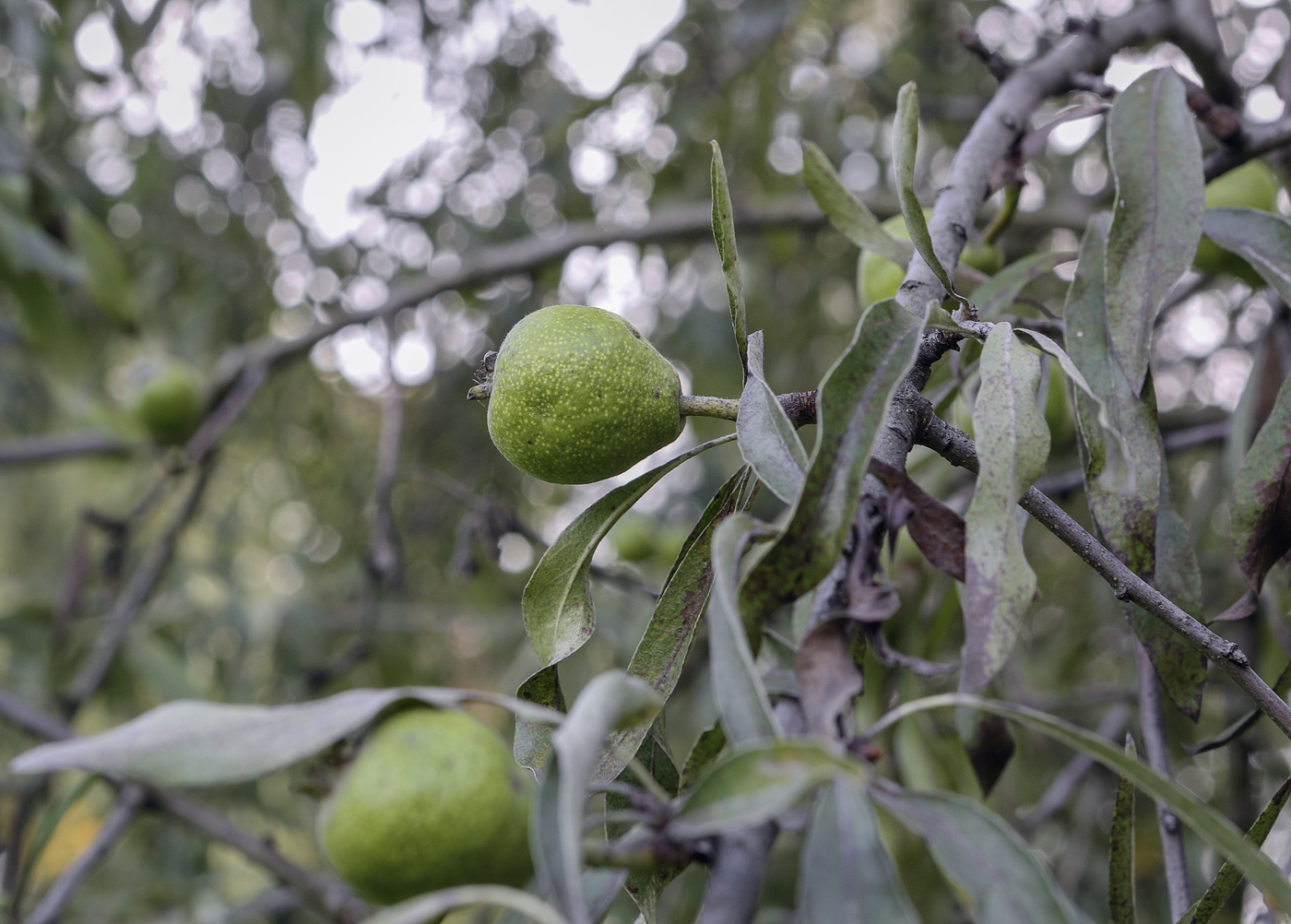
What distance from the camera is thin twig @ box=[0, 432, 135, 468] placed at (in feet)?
7.23

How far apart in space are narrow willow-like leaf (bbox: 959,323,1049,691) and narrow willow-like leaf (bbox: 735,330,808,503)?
0.33ft

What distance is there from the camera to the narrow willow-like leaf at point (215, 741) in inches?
18.8

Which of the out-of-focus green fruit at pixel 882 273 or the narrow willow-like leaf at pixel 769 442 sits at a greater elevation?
the narrow willow-like leaf at pixel 769 442

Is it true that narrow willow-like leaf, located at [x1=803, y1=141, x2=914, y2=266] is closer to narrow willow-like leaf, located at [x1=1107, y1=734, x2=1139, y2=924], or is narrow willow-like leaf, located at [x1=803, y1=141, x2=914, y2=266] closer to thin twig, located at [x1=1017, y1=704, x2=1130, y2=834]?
narrow willow-like leaf, located at [x1=1107, y1=734, x2=1139, y2=924]

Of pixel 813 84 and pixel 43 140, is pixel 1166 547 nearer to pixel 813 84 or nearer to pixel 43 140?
pixel 813 84

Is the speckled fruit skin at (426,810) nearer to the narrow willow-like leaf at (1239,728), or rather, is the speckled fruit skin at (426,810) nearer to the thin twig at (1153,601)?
the thin twig at (1153,601)

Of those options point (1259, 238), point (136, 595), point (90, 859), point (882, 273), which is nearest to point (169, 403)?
point (136, 595)

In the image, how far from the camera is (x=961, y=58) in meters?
2.88

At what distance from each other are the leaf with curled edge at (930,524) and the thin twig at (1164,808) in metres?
0.28

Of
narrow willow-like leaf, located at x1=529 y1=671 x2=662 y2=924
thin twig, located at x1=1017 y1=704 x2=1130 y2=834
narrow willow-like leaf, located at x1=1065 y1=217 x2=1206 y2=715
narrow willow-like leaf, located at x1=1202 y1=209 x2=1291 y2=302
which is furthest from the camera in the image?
thin twig, located at x1=1017 y1=704 x2=1130 y2=834

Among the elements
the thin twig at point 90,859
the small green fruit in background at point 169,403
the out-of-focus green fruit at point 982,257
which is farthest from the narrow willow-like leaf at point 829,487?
the small green fruit in background at point 169,403

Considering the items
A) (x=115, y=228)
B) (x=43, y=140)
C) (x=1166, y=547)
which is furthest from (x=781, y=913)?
(x=115, y=228)

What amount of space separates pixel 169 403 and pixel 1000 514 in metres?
2.24

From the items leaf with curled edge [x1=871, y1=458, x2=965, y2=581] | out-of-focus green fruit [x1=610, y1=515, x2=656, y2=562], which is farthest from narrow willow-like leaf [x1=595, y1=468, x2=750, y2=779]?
out-of-focus green fruit [x1=610, y1=515, x2=656, y2=562]
